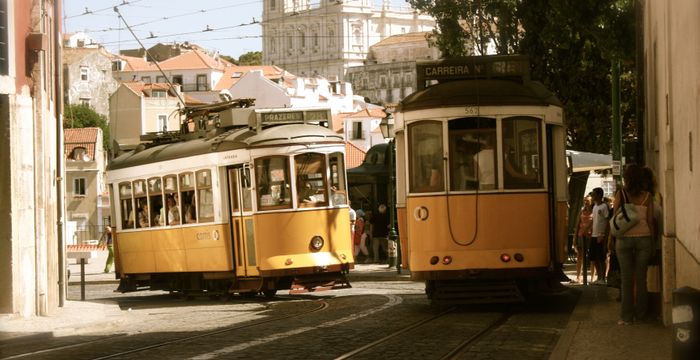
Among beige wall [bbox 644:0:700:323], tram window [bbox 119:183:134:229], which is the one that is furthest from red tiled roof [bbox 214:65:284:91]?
beige wall [bbox 644:0:700:323]

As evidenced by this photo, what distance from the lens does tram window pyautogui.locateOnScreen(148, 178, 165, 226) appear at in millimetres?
24777

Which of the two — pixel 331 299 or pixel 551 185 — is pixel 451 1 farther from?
pixel 551 185

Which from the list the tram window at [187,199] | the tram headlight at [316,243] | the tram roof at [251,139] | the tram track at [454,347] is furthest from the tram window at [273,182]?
the tram track at [454,347]

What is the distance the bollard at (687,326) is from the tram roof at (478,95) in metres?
10.4

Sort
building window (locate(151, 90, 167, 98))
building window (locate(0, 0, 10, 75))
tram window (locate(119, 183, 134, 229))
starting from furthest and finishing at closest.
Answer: building window (locate(151, 90, 167, 98)) → tram window (locate(119, 183, 134, 229)) → building window (locate(0, 0, 10, 75))

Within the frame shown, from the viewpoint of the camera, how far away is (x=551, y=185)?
57.3 feet

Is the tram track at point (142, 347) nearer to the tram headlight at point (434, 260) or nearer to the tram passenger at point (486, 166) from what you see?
the tram headlight at point (434, 260)

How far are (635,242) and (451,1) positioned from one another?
2564cm

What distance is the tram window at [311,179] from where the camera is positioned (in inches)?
874

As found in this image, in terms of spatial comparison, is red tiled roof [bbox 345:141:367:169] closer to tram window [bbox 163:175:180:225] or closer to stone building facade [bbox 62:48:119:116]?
stone building facade [bbox 62:48:119:116]

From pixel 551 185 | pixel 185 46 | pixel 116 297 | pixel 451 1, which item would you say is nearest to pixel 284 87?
pixel 185 46

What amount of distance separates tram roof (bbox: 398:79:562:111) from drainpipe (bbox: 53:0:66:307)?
6927 millimetres

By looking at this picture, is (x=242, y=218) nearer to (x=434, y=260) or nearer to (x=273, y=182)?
(x=273, y=182)

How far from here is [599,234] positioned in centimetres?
2141
